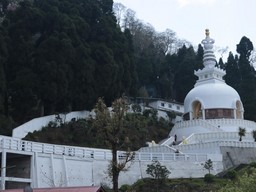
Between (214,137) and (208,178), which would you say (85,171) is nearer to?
(208,178)

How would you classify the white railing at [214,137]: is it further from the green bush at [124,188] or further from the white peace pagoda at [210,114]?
the green bush at [124,188]

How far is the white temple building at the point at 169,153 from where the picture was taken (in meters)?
30.2

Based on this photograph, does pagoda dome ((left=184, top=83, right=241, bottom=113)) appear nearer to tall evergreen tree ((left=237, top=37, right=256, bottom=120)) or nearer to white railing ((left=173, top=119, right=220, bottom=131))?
white railing ((left=173, top=119, right=220, bottom=131))

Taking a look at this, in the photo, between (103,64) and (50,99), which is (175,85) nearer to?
(103,64)

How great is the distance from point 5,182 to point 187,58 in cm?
3741

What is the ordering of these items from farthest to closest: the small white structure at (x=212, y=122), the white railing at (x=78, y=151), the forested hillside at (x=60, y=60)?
the forested hillside at (x=60, y=60) < the small white structure at (x=212, y=122) < the white railing at (x=78, y=151)

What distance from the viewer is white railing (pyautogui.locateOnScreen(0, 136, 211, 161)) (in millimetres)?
29531

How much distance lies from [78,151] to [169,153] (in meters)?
6.39

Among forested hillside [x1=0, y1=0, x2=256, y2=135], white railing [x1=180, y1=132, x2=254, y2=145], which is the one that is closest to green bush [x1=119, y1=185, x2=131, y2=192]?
forested hillside [x1=0, y1=0, x2=256, y2=135]

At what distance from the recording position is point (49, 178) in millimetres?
30438

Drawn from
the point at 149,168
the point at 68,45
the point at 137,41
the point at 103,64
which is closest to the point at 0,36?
the point at 68,45

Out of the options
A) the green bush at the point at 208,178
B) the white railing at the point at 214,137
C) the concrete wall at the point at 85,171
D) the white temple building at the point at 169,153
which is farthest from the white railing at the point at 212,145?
the green bush at the point at 208,178

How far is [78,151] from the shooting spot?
32.4 metres

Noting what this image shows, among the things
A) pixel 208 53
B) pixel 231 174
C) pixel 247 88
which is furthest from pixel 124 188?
pixel 247 88
